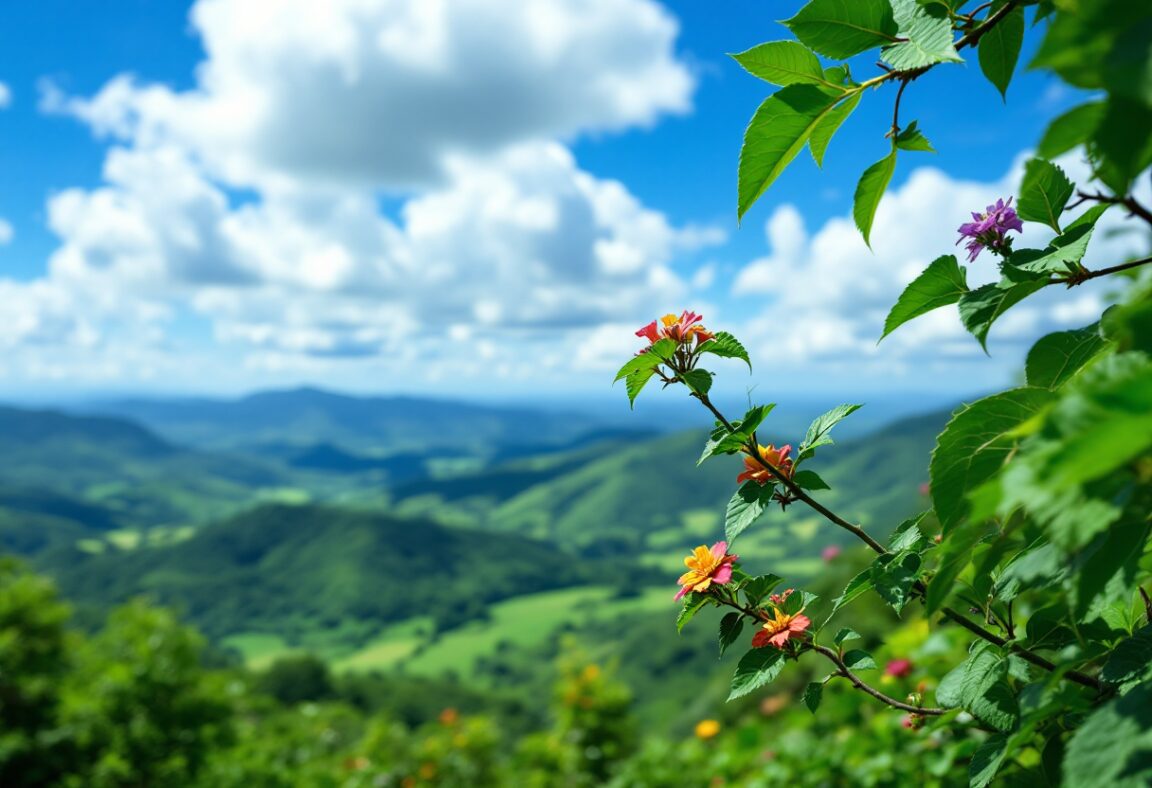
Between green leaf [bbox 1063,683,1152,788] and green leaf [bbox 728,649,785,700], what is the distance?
0.68 m

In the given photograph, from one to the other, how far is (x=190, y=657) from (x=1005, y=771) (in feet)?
35.8

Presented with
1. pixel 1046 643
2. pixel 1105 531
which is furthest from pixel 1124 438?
pixel 1046 643

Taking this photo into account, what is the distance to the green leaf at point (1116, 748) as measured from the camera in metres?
0.80

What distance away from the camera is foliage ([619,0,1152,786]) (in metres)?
0.70

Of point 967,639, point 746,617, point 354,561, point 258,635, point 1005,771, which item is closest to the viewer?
point 1005,771

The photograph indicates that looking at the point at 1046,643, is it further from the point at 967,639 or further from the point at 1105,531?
the point at 967,639

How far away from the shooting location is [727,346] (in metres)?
1.61

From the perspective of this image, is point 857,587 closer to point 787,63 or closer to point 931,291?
point 931,291

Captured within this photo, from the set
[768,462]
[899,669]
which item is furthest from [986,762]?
[899,669]

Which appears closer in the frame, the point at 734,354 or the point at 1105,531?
the point at 1105,531

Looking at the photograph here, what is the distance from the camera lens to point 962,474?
3.55 ft

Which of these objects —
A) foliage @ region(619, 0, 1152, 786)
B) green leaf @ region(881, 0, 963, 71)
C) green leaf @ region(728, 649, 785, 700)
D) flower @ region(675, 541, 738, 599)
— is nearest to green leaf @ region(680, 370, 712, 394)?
foliage @ region(619, 0, 1152, 786)

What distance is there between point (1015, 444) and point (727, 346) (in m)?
0.70

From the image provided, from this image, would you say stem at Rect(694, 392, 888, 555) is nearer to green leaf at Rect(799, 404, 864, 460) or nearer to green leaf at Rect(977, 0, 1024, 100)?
green leaf at Rect(799, 404, 864, 460)
